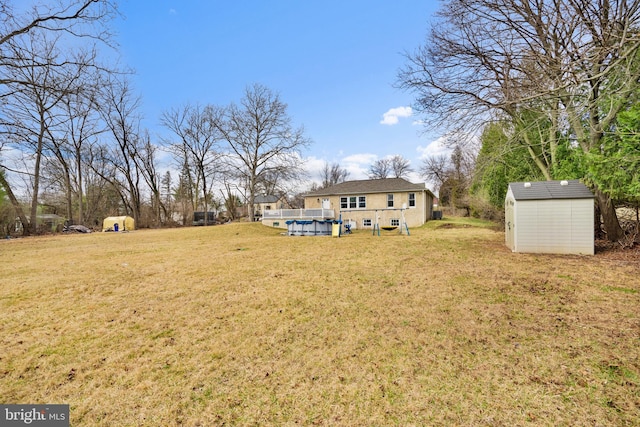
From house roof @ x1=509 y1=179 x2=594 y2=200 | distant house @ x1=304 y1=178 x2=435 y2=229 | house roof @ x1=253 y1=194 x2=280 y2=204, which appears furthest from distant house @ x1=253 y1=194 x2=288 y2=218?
house roof @ x1=509 y1=179 x2=594 y2=200

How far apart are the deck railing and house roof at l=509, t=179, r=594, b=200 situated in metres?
13.9

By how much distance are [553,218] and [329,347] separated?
9571 mm

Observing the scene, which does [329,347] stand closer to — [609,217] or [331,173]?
[609,217]

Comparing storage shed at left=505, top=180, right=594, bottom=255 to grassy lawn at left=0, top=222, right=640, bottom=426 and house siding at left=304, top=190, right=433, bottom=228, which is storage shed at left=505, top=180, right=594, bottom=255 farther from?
house siding at left=304, top=190, right=433, bottom=228

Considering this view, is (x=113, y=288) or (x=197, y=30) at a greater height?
(x=197, y=30)

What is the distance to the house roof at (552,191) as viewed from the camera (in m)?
8.66

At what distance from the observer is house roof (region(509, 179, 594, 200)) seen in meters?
8.66

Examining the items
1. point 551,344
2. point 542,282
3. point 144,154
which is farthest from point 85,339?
point 144,154

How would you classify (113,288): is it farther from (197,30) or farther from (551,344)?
(197,30)

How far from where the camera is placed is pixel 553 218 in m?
9.04

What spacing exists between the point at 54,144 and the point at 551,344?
3233 centimetres

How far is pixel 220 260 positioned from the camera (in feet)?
28.7

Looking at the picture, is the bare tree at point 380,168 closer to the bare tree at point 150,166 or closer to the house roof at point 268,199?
the house roof at point 268,199

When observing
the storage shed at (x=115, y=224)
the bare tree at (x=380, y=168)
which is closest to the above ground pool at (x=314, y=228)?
the storage shed at (x=115, y=224)
